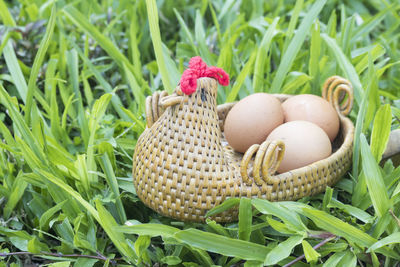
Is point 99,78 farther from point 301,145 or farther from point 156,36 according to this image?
point 301,145

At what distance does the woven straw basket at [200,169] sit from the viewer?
118 centimetres

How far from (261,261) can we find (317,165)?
0.96 feet

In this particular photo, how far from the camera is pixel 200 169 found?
119 cm

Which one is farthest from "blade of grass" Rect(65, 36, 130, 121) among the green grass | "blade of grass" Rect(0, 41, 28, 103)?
"blade of grass" Rect(0, 41, 28, 103)

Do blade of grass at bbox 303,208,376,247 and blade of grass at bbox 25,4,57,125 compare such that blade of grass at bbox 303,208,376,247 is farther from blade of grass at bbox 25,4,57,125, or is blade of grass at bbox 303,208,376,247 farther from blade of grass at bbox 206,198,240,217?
blade of grass at bbox 25,4,57,125

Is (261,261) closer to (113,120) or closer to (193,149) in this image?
(193,149)

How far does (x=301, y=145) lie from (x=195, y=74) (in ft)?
1.11

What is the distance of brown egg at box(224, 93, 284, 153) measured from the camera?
4.49ft

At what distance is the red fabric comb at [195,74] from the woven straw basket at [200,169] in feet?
0.07

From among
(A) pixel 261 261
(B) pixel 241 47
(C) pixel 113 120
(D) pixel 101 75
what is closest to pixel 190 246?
(A) pixel 261 261

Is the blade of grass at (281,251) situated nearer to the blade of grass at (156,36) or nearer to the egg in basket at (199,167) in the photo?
the egg in basket at (199,167)

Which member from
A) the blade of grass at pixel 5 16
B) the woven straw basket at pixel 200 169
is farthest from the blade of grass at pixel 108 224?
the blade of grass at pixel 5 16

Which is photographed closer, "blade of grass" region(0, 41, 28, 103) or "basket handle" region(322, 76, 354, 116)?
"basket handle" region(322, 76, 354, 116)

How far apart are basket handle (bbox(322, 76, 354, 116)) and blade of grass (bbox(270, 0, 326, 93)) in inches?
7.5
